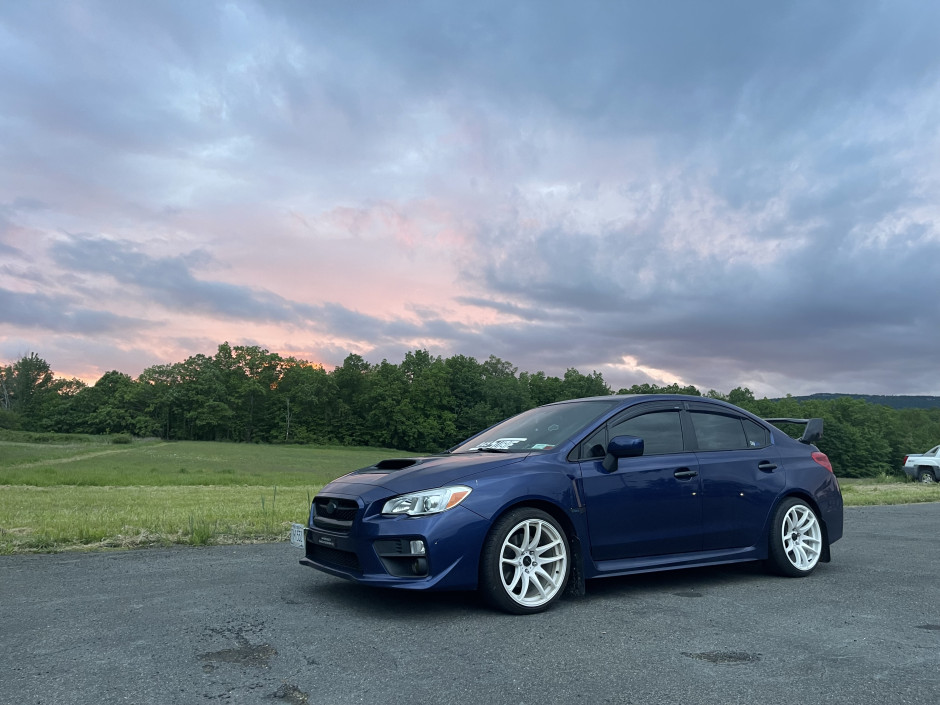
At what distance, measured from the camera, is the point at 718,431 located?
639 centimetres

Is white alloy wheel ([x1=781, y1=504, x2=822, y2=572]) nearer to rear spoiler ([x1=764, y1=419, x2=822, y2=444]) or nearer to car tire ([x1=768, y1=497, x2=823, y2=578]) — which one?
car tire ([x1=768, y1=497, x2=823, y2=578])

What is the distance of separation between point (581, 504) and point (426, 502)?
1193 mm

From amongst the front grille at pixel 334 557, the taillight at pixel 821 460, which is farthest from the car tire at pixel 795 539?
the front grille at pixel 334 557

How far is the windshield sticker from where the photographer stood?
5.83 metres

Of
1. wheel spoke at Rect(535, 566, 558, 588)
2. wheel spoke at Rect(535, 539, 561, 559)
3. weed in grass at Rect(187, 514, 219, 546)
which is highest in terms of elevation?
wheel spoke at Rect(535, 539, 561, 559)

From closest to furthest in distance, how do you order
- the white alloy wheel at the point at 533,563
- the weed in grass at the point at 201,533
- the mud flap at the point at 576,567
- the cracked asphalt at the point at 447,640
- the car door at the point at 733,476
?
the cracked asphalt at the point at 447,640
the white alloy wheel at the point at 533,563
the mud flap at the point at 576,567
the car door at the point at 733,476
the weed in grass at the point at 201,533

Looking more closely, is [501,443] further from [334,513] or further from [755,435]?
[755,435]

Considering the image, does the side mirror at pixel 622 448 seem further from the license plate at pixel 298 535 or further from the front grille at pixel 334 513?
the license plate at pixel 298 535

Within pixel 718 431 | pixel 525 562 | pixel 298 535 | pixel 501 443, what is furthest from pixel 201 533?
pixel 718 431

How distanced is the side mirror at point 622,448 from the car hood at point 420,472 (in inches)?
25.7

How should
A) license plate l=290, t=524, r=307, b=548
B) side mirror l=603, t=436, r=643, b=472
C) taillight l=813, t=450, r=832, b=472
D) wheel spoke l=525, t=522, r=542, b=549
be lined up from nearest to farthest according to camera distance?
wheel spoke l=525, t=522, r=542, b=549, side mirror l=603, t=436, r=643, b=472, license plate l=290, t=524, r=307, b=548, taillight l=813, t=450, r=832, b=472

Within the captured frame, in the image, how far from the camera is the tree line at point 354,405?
9600cm

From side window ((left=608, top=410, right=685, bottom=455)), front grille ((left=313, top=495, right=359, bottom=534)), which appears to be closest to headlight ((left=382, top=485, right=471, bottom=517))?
front grille ((left=313, top=495, right=359, bottom=534))

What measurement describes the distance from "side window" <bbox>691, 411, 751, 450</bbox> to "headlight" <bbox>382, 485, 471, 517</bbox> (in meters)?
2.49
